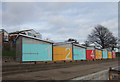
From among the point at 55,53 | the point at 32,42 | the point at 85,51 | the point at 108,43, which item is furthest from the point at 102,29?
the point at 32,42

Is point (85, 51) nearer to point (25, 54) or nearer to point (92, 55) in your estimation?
point (92, 55)

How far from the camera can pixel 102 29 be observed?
60844 millimetres

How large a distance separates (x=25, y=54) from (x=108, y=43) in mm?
51145

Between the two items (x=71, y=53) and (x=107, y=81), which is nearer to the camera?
(x=107, y=81)

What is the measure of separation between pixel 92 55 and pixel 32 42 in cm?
1904

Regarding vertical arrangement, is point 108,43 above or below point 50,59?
above

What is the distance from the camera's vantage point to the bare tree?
57812 millimetres

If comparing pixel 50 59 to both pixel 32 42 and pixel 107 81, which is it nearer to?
pixel 32 42

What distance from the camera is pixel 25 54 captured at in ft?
50.4

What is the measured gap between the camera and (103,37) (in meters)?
59.8

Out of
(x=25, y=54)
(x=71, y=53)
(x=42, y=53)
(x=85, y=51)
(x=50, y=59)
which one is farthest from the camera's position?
(x=85, y=51)

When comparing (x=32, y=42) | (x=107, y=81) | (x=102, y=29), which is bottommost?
(x=107, y=81)

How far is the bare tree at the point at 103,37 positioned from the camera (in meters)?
57.8

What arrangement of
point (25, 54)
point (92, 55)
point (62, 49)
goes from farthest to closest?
1. point (92, 55)
2. point (62, 49)
3. point (25, 54)
